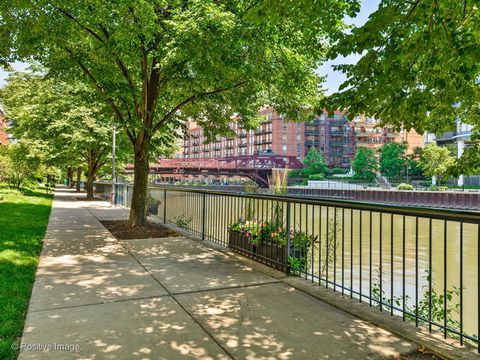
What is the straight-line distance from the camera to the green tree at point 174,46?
24.1 ft

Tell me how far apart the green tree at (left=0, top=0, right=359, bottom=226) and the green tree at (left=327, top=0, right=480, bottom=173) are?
1.38 meters

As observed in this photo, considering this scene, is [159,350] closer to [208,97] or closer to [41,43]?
[41,43]

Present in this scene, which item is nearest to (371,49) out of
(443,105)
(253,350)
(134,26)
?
(443,105)

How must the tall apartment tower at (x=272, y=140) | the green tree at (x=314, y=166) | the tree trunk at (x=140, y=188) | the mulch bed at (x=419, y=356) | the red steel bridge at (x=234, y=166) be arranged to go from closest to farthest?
the mulch bed at (x=419, y=356) → the tree trunk at (x=140, y=188) → the red steel bridge at (x=234, y=166) → the green tree at (x=314, y=166) → the tall apartment tower at (x=272, y=140)

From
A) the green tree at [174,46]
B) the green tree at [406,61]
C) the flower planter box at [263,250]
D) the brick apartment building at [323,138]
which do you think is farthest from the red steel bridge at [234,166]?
the green tree at [406,61]

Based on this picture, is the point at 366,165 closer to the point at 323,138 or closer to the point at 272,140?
the point at 323,138

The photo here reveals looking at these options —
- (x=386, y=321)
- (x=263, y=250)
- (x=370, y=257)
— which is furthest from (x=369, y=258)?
(x=386, y=321)

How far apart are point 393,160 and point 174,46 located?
81364mm

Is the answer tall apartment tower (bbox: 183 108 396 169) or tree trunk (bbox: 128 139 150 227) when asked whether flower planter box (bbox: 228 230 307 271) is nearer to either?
tree trunk (bbox: 128 139 150 227)

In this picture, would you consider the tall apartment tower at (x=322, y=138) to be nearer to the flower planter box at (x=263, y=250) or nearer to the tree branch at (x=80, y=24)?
the tree branch at (x=80, y=24)

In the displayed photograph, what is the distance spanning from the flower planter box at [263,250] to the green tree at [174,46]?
3491 mm

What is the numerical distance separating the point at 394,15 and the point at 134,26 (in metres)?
5.31

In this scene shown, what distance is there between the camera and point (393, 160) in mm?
81812

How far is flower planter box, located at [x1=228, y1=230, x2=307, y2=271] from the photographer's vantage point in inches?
245
